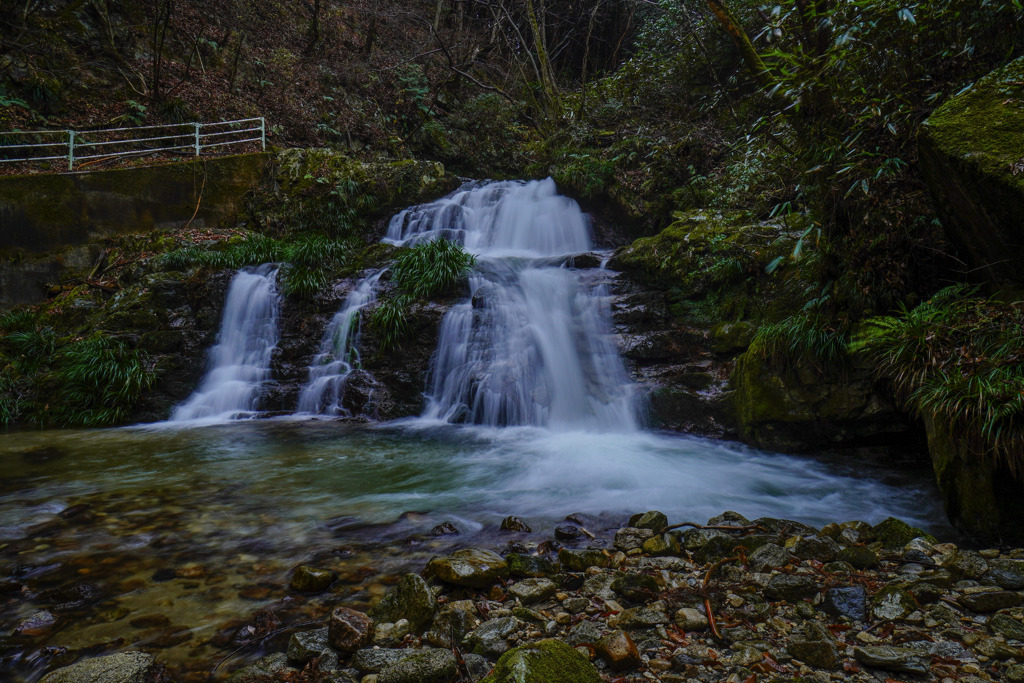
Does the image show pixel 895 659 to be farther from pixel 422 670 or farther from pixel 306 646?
pixel 306 646

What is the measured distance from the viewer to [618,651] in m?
1.99

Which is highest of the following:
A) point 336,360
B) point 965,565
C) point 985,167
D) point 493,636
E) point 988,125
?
point 988,125

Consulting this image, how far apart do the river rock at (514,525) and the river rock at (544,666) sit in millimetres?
1893

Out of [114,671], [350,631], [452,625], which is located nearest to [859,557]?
[452,625]

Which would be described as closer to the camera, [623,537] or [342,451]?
[623,537]

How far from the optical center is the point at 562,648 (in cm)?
172

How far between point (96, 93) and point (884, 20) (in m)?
17.4

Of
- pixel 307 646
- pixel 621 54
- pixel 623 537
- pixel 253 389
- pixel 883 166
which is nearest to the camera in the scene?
pixel 307 646

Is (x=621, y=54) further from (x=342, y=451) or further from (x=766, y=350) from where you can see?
(x=342, y=451)

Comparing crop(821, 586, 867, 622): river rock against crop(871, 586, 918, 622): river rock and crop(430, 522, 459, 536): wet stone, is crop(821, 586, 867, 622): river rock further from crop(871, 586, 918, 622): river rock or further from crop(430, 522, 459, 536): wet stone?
crop(430, 522, 459, 536): wet stone

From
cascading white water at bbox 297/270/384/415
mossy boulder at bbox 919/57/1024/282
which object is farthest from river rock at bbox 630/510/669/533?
cascading white water at bbox 297/270/384/415

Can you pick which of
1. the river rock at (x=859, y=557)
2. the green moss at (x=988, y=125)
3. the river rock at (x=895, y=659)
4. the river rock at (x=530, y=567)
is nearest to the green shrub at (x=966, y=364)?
the green moss at (x=988, y=125)

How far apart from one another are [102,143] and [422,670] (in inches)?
527

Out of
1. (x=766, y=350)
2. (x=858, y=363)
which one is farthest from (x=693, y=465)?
(x=858, y=363)
